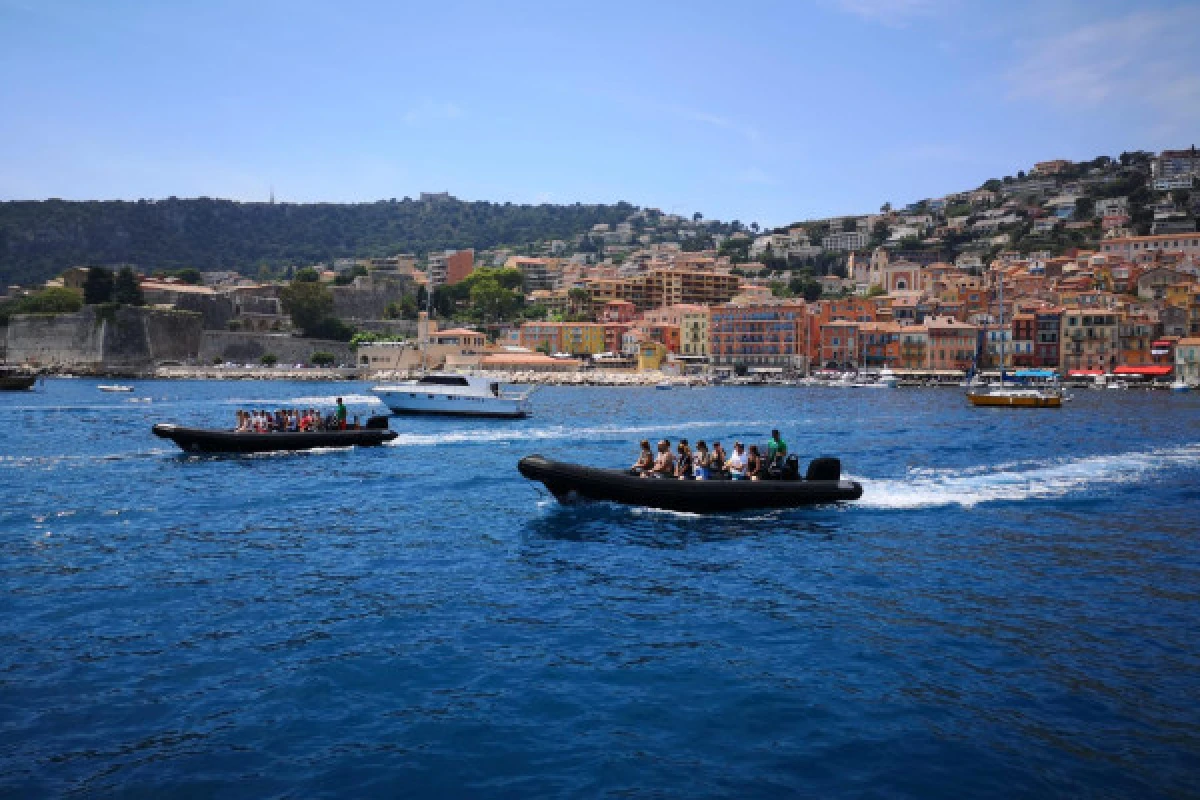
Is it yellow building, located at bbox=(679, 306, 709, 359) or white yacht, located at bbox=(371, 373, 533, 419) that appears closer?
white yacht, located at bbox=(371, 373, 533, 419)

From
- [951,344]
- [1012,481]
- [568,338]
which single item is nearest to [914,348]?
[951,344]

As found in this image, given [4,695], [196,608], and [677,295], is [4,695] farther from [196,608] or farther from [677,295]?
[677,295]

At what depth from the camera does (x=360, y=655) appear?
10867mm

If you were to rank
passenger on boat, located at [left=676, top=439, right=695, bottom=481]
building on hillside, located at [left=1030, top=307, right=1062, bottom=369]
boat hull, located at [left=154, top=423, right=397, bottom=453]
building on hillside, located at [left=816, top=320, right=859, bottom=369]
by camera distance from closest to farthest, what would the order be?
passenger on boat, located at [left=676, top=439, right=695, bottom=481] < boat hull, located at [left=154, top=423, right=397, bottom=453] < building on hillside, located at [left=1030, top=307, right=1062, bottom=369] < building on hillside, located at [left=816, top=320, right=859, bottom=369]

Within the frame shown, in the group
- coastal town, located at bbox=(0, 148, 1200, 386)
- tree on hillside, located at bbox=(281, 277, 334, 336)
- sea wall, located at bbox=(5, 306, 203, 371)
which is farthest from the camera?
tree on hillside, located at bbox=(281, 277, 334, 336)

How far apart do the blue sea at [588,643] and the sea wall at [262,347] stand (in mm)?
108211

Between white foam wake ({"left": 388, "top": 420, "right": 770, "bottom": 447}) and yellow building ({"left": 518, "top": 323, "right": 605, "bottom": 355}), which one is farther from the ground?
yellow building ({"left": 518, "top": 323, "right": 605, "bottom": 355})

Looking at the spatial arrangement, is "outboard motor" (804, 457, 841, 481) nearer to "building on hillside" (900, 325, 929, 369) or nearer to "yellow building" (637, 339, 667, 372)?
"building on hillside" (900, 325, 929, 369)

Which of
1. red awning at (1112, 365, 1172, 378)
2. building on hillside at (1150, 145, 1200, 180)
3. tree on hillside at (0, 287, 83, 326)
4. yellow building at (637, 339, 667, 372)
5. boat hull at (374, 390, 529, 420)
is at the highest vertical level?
building on hillside at (1150, 145, 1200, 180)

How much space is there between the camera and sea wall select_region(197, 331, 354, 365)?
126 meters

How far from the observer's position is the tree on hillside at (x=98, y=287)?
11731 centimetres

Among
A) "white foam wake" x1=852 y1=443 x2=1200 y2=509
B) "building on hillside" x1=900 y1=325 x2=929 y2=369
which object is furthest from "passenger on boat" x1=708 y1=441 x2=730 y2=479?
"building on hillside" x1=900 y1=325 x2=929 y2=369

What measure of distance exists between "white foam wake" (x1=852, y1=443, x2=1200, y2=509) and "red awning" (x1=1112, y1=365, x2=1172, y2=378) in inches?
2852

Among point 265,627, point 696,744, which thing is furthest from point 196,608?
point 696,744
